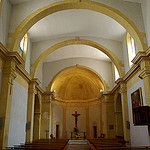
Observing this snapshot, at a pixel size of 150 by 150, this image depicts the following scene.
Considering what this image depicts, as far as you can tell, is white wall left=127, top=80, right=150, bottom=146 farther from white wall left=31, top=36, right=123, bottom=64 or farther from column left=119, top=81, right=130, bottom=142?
white wall left=31, top=36, right=123, bottom=64

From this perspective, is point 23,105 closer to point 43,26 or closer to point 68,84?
point 43,26

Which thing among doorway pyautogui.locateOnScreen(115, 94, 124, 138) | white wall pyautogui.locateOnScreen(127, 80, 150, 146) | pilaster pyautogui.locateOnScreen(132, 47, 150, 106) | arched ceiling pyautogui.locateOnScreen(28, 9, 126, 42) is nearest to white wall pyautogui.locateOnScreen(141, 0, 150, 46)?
pilaster pyautogui.locateOnScreen(132, 47, 150, 106)

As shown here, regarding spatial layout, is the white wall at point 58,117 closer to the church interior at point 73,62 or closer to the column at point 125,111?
the church interior at point 73,62

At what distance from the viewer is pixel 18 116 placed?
37.7 feet

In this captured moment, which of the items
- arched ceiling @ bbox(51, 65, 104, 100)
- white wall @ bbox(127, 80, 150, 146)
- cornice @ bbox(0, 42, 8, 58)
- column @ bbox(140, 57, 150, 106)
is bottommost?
white wall @ bbox(127, 80, 150, 146)

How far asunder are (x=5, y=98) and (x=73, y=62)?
12470 mm

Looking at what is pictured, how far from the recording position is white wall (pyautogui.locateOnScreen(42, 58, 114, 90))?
66.2ft

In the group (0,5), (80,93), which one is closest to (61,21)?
(0,5)

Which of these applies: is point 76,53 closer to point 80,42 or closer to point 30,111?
point 80,42

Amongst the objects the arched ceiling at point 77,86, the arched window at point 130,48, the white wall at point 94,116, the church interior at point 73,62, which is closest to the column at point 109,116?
the church interior at point 73,62

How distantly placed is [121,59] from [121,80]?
6.22ft

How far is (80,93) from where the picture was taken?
87.2 ft

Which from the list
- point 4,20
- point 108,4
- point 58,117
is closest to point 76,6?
point 108,4

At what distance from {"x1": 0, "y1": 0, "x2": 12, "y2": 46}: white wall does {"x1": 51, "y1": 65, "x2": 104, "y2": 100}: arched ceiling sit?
12.9 m
